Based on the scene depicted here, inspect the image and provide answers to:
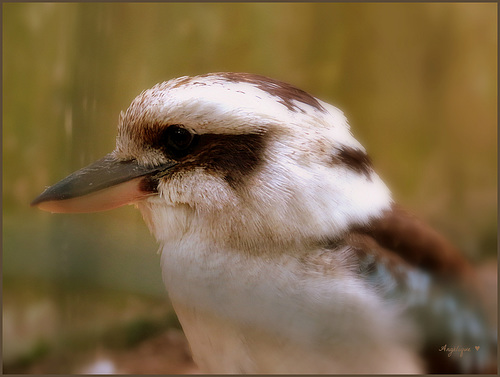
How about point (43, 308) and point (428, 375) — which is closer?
point (428, 375)

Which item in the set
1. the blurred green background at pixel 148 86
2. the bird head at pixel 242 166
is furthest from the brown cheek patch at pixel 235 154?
the blurred green background at pixel 148 86

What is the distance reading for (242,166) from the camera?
78 centimetres

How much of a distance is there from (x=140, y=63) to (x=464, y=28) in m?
0.47

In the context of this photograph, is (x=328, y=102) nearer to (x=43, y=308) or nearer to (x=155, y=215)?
(x=155, y=215)

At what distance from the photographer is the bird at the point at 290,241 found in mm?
762

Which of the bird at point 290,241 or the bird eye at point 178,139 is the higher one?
the bird eye at point 178,139

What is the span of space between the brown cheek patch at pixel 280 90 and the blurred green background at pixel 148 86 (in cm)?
1

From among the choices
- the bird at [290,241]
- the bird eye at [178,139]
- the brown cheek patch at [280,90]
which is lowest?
the bird at [290,241]

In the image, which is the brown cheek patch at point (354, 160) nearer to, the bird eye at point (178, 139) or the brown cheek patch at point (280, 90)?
the brown cheek patch at point (280, 90)

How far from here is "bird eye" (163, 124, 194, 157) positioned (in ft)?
2.57

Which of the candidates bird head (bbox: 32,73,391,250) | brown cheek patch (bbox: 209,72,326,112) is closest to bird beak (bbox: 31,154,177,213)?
bird head (bbox: 32,73,391,250)

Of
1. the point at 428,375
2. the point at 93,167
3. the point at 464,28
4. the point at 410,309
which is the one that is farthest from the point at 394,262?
the point at 93,167

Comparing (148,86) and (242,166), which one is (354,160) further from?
(148,86)

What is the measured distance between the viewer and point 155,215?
831 millimetres
